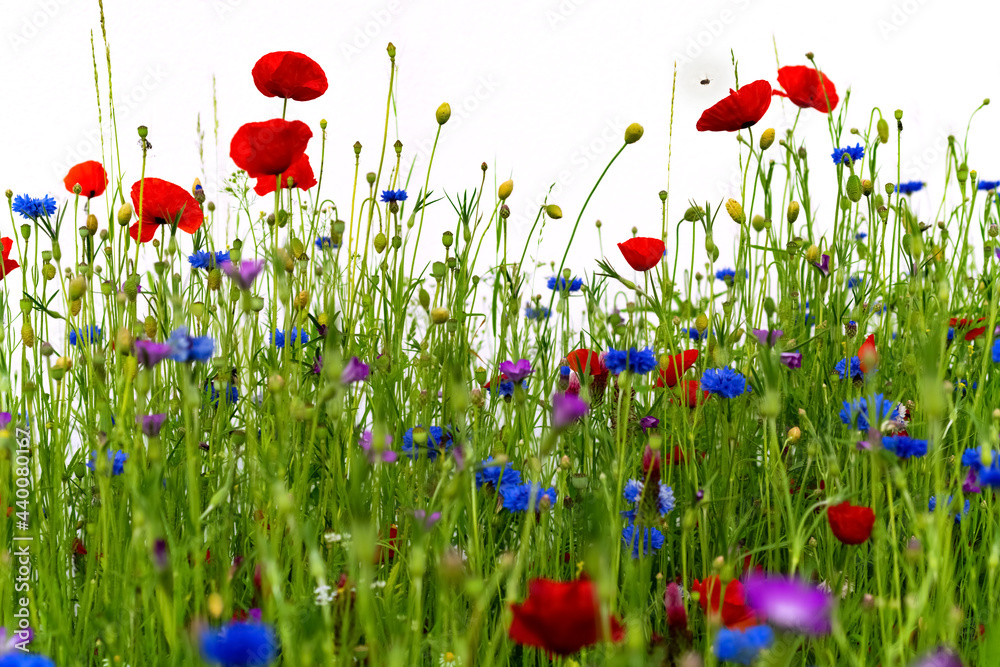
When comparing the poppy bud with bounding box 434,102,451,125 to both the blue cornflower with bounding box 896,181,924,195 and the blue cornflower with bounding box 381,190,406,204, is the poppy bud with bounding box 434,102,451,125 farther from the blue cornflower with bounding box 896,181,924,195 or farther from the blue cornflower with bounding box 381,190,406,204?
the blue cornflower with bounding box 896,181,924,195

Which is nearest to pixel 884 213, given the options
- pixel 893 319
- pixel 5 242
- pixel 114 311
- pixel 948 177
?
pixel 948 177

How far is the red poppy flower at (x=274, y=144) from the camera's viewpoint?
1.16 metres

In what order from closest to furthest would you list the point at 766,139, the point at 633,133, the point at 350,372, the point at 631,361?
the point at 350,372 < the point at 631,361 < the point at 633,133 < the point at 766,139

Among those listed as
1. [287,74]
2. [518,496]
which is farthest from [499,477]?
[287,74]

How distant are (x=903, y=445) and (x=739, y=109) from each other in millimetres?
658

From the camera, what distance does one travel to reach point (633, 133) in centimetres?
111

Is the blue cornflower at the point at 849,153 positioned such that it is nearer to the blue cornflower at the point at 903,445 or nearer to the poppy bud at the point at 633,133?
the poppy bud at the point at 633,133

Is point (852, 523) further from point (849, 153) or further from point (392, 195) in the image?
point (849, 153)

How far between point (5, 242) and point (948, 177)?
1.56 meters

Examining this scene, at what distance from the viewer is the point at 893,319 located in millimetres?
1673

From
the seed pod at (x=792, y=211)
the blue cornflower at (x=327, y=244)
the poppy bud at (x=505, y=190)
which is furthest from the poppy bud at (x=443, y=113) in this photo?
the seed pod at (x=792, y=211)

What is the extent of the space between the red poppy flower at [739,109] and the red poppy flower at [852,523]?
76 centimetres

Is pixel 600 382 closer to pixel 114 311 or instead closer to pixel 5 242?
pixel 114 311

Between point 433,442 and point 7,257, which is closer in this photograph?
point 433,442
